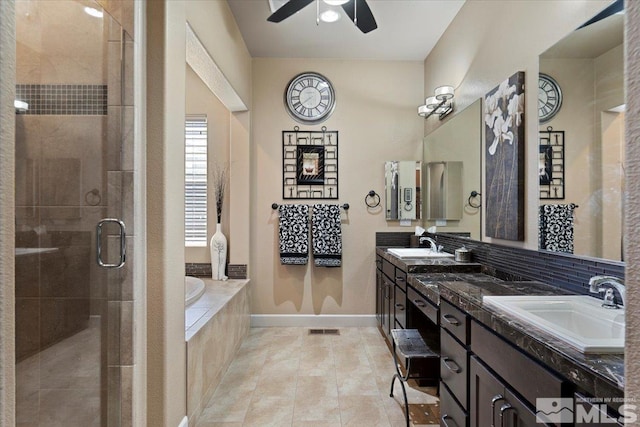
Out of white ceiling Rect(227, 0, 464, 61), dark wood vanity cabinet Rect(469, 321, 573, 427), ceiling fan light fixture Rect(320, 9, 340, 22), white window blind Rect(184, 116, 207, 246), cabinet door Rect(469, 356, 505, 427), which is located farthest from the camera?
white window blind Rect(184, 116, 207, 246)

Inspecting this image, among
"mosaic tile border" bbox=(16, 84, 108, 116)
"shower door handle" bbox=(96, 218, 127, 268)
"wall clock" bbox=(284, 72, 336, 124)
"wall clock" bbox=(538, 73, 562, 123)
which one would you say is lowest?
"shower door handle" bbox=(96, 218, 127, 268)

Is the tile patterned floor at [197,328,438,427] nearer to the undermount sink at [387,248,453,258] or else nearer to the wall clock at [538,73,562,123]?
the undermount sink at [387,248,453,258]

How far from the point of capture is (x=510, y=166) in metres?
2.15

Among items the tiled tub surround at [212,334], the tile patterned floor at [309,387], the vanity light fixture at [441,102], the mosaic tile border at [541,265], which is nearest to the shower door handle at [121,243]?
the tiled tub surround at [212,334]

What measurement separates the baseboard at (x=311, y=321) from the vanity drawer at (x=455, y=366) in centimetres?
219

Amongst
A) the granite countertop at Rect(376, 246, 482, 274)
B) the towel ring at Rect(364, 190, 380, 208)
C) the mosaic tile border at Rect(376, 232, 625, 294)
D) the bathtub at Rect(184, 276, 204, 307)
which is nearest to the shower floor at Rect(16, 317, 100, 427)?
the bathtub at Rect(184, 276, 204, 307)

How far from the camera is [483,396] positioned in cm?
133

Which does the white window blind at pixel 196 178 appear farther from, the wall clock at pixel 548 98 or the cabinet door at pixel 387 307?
the wall clock at pixel 548 98

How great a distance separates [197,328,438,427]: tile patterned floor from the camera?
7.15 ft

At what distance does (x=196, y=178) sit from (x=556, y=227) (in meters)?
3.40

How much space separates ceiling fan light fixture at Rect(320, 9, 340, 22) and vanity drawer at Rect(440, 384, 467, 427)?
2.83 metres

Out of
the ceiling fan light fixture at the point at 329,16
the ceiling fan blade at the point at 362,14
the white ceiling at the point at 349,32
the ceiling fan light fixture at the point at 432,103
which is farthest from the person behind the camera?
the ceiling fan light fixture at the point at 432,103

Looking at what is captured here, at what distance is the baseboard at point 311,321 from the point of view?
3920mm

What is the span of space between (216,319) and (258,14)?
8.64 feet
